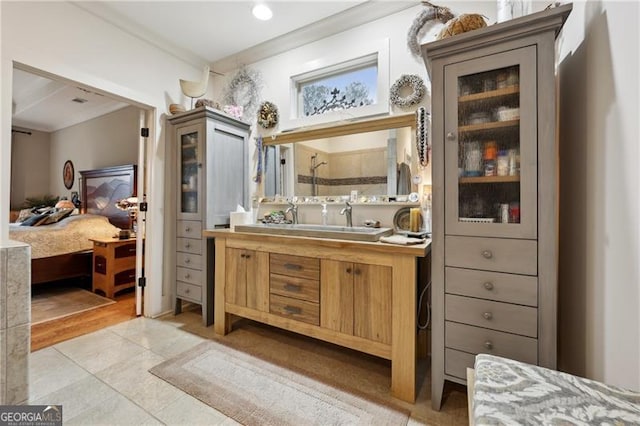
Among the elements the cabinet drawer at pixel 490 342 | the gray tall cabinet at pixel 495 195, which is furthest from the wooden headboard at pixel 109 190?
the cabinet drawer at pixel 490 342

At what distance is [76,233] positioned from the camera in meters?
3.54

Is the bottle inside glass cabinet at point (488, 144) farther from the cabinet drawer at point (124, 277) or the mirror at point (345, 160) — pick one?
the cabinet drawer at point (124, 277)

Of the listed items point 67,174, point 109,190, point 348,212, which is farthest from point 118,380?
point 67,174

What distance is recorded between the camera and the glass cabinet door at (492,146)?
124cm

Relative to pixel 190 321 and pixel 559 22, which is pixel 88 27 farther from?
pixel 559 22

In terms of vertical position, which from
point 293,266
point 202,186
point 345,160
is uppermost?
point 345,160

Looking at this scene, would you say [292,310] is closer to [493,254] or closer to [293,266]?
[293,266]

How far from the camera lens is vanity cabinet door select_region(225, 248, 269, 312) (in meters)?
2.06

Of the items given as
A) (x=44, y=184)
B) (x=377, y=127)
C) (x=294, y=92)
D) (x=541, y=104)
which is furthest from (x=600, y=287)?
(x=44, y=184)

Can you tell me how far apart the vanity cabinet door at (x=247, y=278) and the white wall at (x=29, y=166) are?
643 cm

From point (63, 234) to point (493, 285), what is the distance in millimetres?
4625

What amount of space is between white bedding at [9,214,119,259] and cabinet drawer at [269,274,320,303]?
297 centimetres

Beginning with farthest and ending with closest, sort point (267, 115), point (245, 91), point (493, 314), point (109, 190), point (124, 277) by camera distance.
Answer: point (109, 190) → point (124, 277) → point (245, 91) → point (267, 115) → point (493, 314)

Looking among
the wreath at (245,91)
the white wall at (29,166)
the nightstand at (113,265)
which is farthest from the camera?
the white wall at (29,166)
